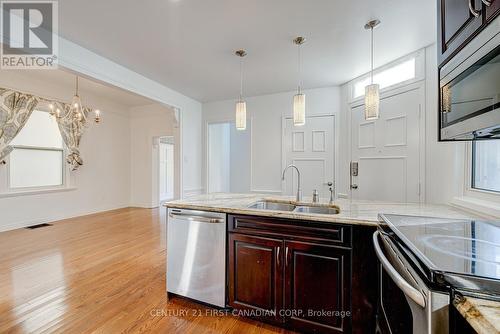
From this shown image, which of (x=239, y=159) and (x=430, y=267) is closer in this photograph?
(x=430, y=267)

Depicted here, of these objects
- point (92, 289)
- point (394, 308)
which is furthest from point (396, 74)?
point (92, 289)

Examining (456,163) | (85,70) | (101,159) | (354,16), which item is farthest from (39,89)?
(456,163)

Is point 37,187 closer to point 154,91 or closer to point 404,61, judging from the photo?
point 154,91

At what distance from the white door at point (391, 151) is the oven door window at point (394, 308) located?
186cm

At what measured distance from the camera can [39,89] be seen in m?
4.37

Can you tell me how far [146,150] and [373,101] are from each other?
5.89 metres

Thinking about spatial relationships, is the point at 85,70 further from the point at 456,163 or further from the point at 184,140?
the point at 456,163

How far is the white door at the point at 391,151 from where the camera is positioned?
→ 2.68m

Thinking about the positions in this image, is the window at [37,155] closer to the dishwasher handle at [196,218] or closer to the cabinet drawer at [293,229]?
the dishwasher handle at [196,218]

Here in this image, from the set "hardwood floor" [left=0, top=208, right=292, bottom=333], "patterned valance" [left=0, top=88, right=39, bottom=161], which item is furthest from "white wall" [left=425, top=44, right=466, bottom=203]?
"patterned valance" [left=0, top=88, right=39, bottom=161]

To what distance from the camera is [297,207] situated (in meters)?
2.11

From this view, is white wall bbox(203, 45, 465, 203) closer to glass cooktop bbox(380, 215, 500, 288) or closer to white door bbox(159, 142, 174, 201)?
glass cooktop bbox(380, 215, 500, 288)

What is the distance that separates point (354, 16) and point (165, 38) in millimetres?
1960

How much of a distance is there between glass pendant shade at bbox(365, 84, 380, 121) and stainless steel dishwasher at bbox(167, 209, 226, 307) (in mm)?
1583
